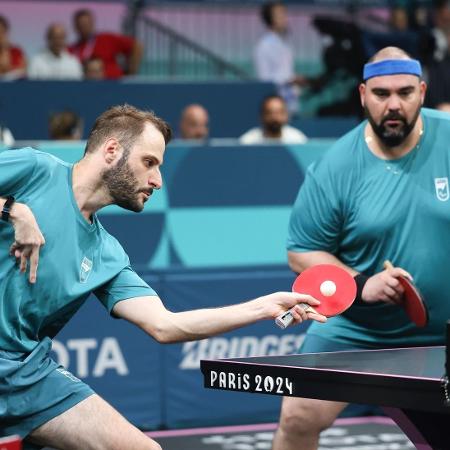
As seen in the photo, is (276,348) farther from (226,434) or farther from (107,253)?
(107,253)

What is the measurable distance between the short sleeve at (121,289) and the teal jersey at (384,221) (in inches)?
45.4

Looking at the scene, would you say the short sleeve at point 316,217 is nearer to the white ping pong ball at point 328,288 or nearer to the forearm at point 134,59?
the white ping pong ball at point 328,288

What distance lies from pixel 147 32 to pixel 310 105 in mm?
2035

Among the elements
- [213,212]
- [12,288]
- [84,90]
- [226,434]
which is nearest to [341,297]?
[12,288]

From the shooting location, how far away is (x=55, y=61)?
39.2 feet

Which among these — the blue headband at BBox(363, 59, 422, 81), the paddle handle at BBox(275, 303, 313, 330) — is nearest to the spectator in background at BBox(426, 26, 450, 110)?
the blue headband at BBox(363, 59, 422, 81)

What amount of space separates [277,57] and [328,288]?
8857 mm

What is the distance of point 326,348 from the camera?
5.43 metres

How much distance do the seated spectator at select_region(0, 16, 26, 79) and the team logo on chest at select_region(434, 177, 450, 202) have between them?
6.57 meters

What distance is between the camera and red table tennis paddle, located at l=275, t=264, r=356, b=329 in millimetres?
4379

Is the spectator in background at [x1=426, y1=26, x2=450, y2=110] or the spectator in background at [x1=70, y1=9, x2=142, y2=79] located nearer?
the spectator in background at [x1=70, y1=9, x2=142, y2=79]

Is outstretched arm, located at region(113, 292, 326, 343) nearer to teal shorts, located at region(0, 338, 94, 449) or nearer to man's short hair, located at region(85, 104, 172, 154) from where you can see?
teal shorts, located at region(0, 338, 94, 449)

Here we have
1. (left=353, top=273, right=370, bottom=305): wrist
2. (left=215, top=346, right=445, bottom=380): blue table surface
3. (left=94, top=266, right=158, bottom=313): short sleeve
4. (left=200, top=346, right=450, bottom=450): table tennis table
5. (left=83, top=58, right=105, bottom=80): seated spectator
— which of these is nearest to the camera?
(left=200, top=346, right=450, bottom=450): table tennis table

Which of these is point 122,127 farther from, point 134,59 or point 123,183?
point 134,59
